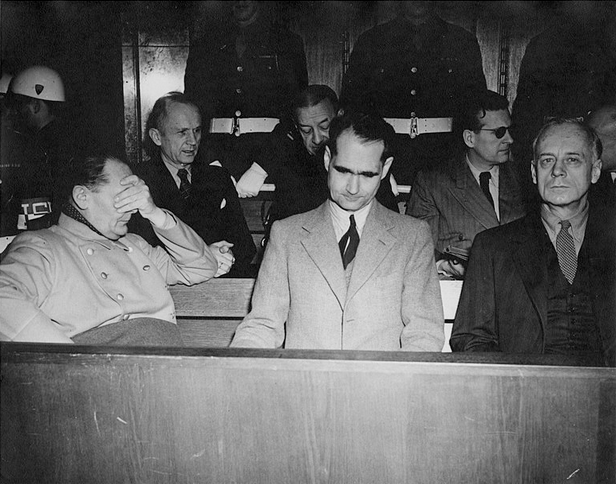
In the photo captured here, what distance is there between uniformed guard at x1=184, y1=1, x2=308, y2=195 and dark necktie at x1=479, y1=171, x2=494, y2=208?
4.57 feet

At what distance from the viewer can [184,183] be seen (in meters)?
2.77

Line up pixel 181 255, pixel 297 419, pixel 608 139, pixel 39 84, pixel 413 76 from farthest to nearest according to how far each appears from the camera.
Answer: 1. pixel 413 76
2. pixel 39 84
3. pixel 608 139
4. pixel 181 255
5. pixel 297 419

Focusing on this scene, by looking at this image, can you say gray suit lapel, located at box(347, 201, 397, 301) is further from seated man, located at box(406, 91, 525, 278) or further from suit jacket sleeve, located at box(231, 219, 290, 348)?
seated man, located at box(406, 91, 525, 278)

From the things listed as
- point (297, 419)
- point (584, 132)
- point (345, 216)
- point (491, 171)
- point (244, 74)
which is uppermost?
point (244, 74)

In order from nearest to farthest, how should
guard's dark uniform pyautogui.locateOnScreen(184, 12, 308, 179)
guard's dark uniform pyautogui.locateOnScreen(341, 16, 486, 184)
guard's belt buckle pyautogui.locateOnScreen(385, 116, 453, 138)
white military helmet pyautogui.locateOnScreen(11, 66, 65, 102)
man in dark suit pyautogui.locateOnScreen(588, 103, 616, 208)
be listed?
man in dark suit pyautogui.locateOnScreen(588, 103, 616, 208), white military helmet pyautogui.locateOnScreen(11, 66, 65, 102), guard's dark uniform pyautogui.locateOnScreen(341, 16, 486, 184), guard's belt buckle pyautogui.locateOnScreen(385, 116, 453, 138), guard's dark uniform pyautogui.locateOnScreen(184, 12, 308, 179)

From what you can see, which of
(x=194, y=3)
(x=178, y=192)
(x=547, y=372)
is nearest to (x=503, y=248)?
(x=547, y=372)

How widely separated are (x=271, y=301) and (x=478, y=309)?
580mm

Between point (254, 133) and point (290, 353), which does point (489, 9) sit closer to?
point (254, 133)

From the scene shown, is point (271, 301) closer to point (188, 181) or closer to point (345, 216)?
point (345, 216)

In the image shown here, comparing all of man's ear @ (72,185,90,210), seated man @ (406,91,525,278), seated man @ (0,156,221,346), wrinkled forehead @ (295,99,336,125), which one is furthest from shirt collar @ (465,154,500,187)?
man's ear @ (72,185,90,210)

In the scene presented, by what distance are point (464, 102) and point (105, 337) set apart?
7.90 ft

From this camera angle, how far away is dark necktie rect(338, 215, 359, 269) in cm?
182

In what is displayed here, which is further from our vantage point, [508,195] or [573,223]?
[508,195]

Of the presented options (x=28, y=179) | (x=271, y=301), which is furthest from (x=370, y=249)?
(x=28, y=179)
